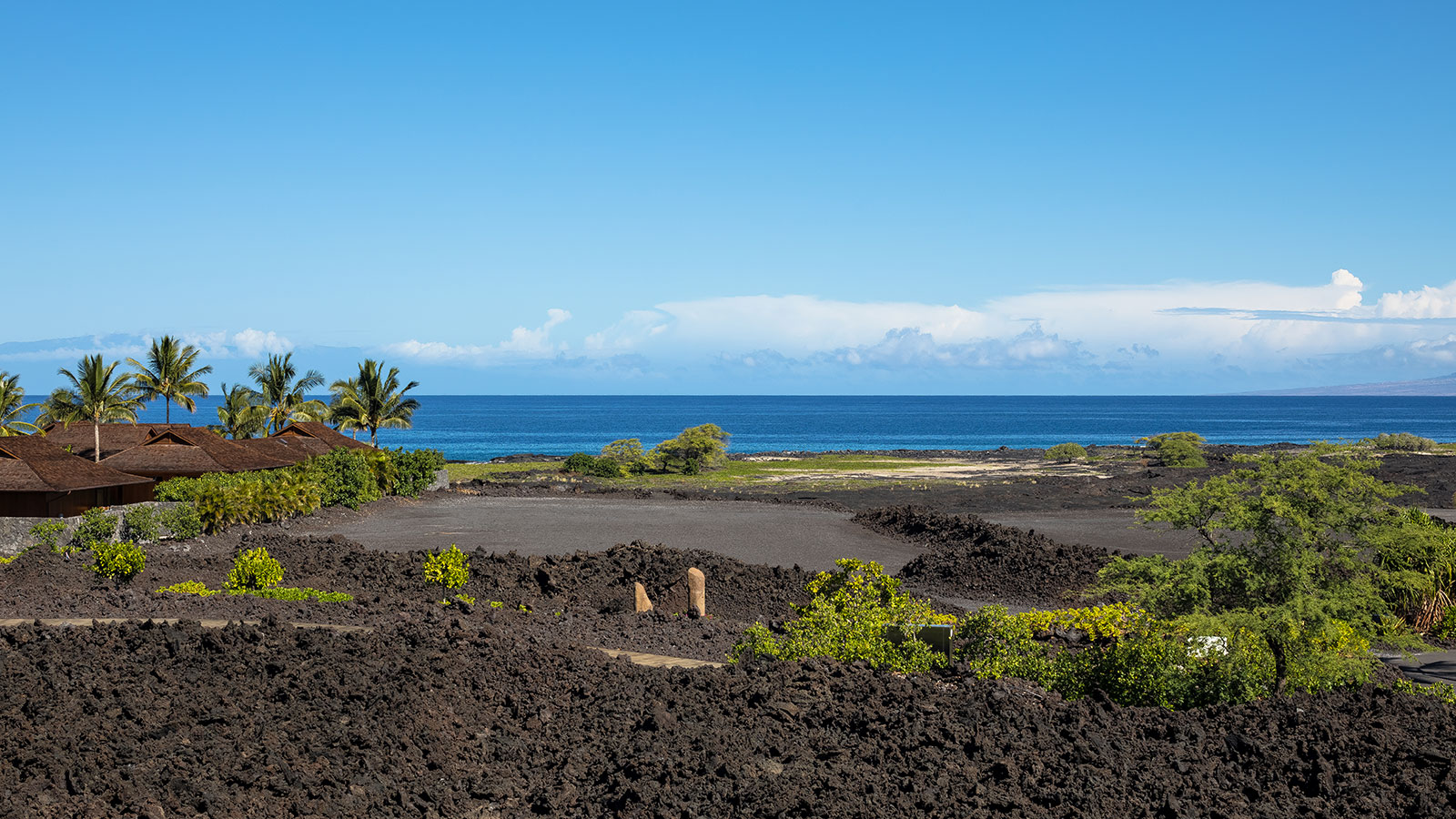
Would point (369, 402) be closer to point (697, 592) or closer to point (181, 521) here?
point (181, 521)

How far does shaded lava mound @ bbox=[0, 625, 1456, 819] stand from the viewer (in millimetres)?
7246

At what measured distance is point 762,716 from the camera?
29.0 ft

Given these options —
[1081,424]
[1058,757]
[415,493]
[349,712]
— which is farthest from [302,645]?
[1081,424]

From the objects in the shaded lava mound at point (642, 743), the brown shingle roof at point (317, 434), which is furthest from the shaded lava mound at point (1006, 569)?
the brown shingle roof at point (317, 434)

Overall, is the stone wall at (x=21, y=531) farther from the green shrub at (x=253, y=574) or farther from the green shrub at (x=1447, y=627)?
the green shrub at (x=1447, y=627)

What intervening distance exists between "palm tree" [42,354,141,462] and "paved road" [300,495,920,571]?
62.0ft

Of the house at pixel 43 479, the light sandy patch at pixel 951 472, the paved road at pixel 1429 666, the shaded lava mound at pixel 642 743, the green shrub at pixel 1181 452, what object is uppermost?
the house at pixel 43 479

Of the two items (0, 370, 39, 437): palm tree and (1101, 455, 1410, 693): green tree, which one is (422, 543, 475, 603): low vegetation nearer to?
(1101, 455, 1410, 693): green tree

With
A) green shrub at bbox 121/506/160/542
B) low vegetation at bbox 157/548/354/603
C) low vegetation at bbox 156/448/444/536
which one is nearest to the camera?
low vegetation at bbox 157/548/354/603

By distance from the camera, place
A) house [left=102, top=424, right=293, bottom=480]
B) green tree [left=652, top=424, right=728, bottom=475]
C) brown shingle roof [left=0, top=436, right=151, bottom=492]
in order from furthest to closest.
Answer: green tree [left=652, top=424, right=728, bottom=475] < house [left=102, top=424, right=293, bottom=480] < brown shingle roof [left=0, top=436, right=151, bottom=492]

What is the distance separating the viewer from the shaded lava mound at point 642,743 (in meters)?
7.25

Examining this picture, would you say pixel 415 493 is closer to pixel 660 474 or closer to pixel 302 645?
pixel 660 474

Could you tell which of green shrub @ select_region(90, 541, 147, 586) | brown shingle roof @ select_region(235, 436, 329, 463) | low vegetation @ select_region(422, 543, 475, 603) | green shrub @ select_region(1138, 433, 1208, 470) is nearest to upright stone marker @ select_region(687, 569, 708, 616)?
low vegetation @ select_region(422, 543, 475, 603)

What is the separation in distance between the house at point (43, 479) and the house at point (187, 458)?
15.8ft
